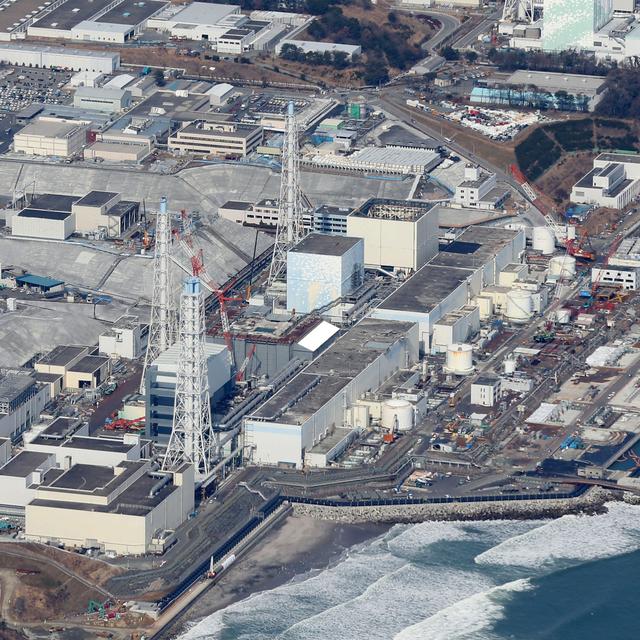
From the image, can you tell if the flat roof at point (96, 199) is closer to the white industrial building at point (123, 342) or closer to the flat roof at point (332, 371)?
the white industrial building at point (123, 342)

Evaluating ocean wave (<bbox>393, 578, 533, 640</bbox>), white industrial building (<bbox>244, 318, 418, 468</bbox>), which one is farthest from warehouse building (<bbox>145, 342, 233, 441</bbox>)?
ocean wave (<bbox>393, 578, 533, 640</bbox>)

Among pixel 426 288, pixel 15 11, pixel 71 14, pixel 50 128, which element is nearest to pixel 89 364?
pixel 426 288

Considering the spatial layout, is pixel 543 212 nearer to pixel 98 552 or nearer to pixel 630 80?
pixel 630 80

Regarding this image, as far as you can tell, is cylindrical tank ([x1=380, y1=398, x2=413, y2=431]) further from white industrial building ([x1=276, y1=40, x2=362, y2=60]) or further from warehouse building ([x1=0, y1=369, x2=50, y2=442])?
white industrial building ([x1=276, y1=40, x2=362, y2=60])

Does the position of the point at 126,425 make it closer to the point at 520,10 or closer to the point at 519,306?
the point at 519,306

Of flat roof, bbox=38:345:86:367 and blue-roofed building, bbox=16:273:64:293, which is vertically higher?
flat roof, bbox=38:345:86:367

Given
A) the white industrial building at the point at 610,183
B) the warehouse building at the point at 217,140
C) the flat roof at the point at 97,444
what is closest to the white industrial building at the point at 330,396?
the flat roof at the point at 97,444

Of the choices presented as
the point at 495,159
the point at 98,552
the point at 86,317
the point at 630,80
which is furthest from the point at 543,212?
the point at 98,552
